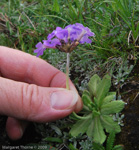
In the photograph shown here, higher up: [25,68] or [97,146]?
[25,68]

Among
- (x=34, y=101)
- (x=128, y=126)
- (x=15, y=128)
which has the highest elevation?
(x=34, y=101)

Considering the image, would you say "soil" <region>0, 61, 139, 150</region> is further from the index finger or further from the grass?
the index finger

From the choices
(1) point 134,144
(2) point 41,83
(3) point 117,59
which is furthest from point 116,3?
(1) point 134,144

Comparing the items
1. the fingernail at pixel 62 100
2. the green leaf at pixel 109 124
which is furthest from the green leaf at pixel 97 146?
the fingernail at pixel 62 100

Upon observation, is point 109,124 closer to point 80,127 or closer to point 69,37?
point 80,127

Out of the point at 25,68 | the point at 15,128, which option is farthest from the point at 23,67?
the point at 15,128

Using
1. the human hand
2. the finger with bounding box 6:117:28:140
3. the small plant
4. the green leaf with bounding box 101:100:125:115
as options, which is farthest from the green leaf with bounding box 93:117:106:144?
the finger with bounding box 6:117:28:140

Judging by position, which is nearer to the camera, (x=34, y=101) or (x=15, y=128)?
(x=34, y=101)
